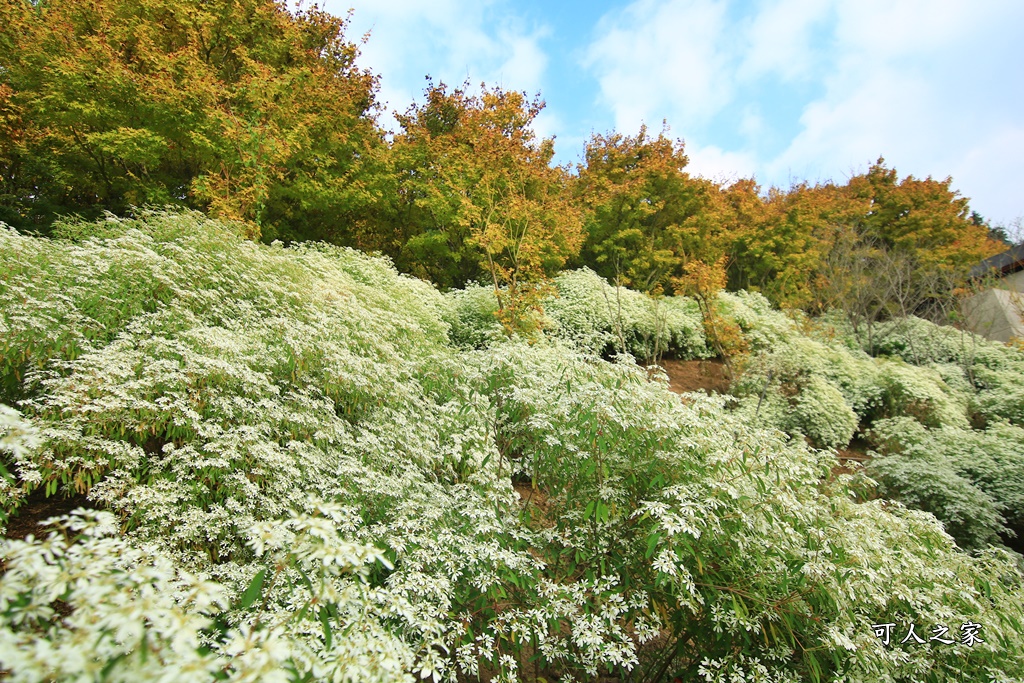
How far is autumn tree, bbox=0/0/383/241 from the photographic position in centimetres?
774

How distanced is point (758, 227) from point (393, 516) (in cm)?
1667

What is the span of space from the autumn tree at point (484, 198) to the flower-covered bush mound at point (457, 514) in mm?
4525

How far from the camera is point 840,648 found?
8.63 ft

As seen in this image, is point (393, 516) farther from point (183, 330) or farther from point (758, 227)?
point (758, 227)

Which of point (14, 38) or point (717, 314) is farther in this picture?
point (717, 314)

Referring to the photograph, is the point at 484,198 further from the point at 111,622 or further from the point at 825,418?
the point at 111,622

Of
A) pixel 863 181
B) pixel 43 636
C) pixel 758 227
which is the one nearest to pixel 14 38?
pixel 43 636

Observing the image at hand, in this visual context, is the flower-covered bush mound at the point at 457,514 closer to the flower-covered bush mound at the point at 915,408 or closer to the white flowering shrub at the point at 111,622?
the white flowering shrub at the point at 111,622

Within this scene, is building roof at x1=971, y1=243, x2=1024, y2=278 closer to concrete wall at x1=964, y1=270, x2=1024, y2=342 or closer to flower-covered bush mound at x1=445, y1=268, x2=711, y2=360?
concrete wall at x1=964, y1=270, x2=1024, y2=342

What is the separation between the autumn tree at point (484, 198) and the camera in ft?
29.6

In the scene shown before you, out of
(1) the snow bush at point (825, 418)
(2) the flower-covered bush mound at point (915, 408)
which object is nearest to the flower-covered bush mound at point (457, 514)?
(2) the flower-covered bush mound at point (915, 408)

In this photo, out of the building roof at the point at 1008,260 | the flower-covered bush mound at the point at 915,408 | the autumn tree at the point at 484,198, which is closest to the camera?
the flower-covered bush mound at the point at 915,408

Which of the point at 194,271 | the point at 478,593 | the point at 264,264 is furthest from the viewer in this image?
the point at 264,264

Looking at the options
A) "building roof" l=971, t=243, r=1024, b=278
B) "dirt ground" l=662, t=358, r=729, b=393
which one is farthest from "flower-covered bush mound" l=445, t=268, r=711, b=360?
"building roof" l=971, t=243, r=1024, b=278
